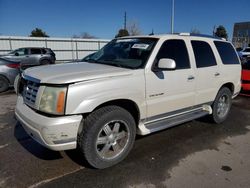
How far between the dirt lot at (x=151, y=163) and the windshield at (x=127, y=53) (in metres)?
1.44

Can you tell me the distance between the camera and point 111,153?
3188 mm

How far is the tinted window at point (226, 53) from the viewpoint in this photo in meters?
4.71

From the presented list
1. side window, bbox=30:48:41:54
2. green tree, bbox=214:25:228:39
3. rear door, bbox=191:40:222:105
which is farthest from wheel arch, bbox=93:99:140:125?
green tree, bbox=214:25:228:39

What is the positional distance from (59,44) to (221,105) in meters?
23.6

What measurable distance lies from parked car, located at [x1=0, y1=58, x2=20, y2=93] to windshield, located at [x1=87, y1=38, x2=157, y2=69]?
17.9ft

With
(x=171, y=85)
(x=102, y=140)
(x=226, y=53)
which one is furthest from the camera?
(x=226, y=53)

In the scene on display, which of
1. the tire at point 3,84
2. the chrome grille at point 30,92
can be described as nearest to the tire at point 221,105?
the chrome grille at point 30,92

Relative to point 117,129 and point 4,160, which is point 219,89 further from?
point 4,160

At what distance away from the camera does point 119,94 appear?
114 inches

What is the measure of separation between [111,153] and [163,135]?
56.6 inches

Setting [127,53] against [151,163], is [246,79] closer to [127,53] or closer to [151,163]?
[127,53]

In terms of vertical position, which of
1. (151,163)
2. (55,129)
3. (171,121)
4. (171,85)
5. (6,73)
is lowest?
(151,163)

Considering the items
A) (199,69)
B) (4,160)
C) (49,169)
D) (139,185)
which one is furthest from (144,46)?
(4,160)

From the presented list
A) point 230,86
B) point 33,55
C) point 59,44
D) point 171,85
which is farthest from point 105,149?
point 59,44
